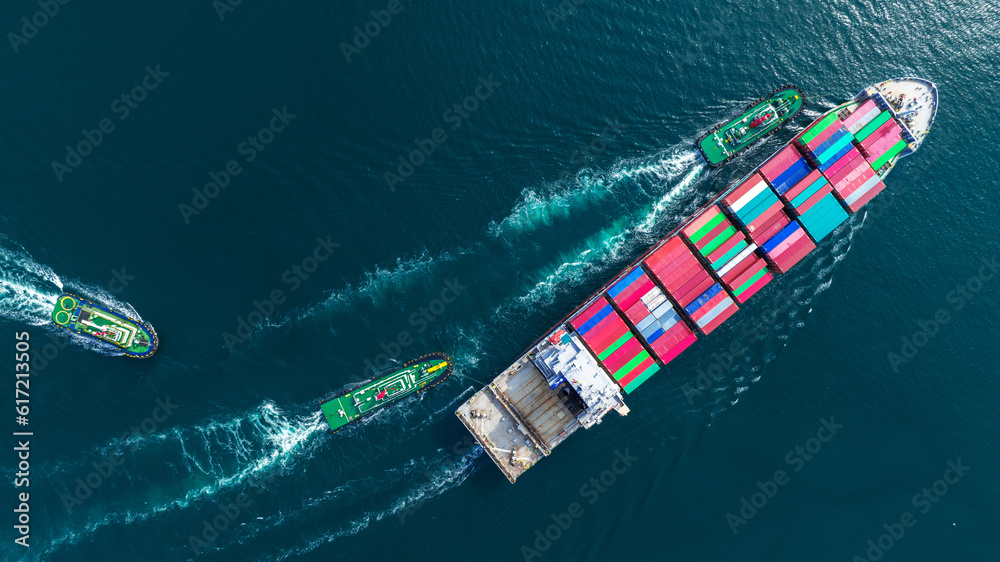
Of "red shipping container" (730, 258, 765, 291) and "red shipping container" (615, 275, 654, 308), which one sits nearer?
"red shipping container" (615, 275, 654, 308)

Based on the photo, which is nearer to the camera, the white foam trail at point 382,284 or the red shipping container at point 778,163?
the white foam trail at point 382,284

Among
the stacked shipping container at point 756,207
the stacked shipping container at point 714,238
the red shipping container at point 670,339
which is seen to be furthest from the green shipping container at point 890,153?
the red shipping container at point 670,339

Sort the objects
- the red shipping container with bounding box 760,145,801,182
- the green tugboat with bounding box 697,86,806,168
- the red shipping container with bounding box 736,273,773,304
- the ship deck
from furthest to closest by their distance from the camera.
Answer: the green tugboat with bounding box 697,86,806,168 → the red shipping container with bounding box 760,145,801,182 → the red shipping container with bounding box 736,273,773,304 → the ship deck

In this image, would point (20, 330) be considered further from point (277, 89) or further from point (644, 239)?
point (644, 239)

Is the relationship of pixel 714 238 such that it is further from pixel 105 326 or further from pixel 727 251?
pixel 105 326

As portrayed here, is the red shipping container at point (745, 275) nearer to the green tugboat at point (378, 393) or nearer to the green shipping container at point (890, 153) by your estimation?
the green shipping container at point (890, 153)

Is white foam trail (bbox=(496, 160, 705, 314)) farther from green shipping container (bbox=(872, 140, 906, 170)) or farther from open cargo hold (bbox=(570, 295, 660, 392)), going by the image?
green shipping container (bbox=(872, 140, 906, 170))

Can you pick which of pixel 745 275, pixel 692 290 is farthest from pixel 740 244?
pixel 692 290

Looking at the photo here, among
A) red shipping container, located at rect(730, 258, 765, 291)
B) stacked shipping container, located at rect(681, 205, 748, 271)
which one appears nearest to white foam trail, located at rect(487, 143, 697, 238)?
stacked shipping container, located at rect(681, 205, 748, 271)
